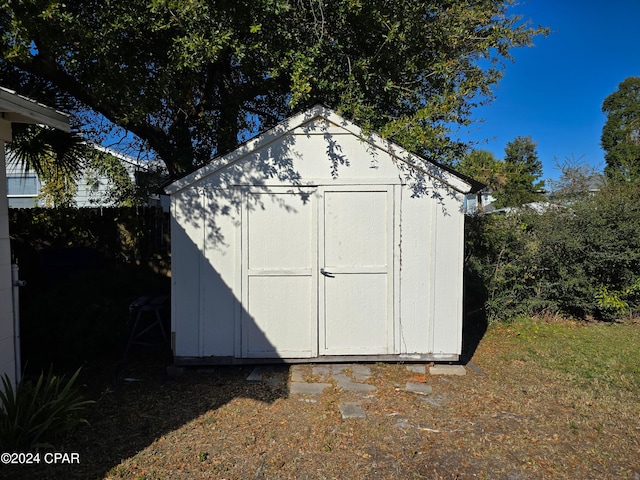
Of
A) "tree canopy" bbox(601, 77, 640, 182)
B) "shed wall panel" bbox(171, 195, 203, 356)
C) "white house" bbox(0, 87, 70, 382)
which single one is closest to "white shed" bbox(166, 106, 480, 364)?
"shed wall panel" bbox(171, 195, 203, 356)

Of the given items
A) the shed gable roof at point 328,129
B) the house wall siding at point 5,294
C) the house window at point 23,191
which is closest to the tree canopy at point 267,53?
the shed gable roof at point 328,129

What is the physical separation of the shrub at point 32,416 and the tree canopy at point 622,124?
86.0 feet

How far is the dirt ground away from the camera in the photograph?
3084 mm

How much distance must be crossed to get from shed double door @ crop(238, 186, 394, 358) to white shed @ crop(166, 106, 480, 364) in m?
0.01

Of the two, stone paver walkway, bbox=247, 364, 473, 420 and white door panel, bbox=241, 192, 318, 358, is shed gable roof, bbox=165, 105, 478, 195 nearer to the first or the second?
white door panel, bbox=241, 192, 318, 358

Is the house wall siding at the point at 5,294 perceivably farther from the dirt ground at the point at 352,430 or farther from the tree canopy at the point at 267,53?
the tree canopy at the point at 267,53

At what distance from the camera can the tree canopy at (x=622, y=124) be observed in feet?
76.9

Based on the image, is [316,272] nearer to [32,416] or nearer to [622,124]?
[32,416]

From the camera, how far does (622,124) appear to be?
1045 inches

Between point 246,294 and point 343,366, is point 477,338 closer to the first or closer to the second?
point 343,366

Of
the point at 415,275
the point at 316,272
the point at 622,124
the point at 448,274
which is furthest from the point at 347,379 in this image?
the point at 622,124

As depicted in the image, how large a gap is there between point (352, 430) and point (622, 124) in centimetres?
3111

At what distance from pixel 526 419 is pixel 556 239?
458 centimetres

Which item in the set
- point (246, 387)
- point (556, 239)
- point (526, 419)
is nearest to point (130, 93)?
point (246, 387)
